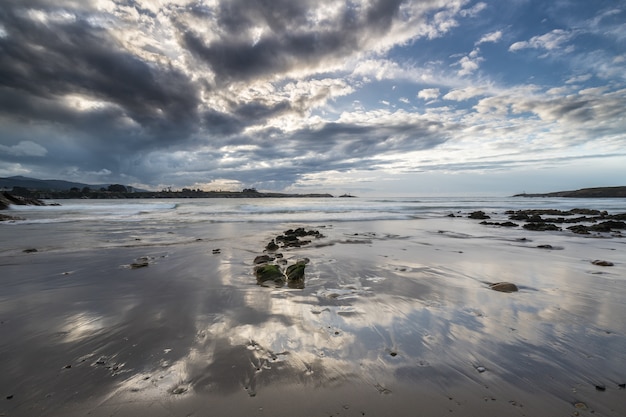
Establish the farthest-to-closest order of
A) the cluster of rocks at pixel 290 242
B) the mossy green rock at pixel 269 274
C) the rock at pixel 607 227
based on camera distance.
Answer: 1. the rock at pixel 607 227
2. the cluster of rocks at pixel 290 242
3. the mossy green rock at pixel 269 274

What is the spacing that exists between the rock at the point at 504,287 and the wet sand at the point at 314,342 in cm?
18

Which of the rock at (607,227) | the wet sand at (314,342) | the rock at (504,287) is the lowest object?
the rock at (607,227)

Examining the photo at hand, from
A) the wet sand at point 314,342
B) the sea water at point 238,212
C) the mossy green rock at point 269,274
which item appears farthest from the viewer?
the sea water at point 238,212

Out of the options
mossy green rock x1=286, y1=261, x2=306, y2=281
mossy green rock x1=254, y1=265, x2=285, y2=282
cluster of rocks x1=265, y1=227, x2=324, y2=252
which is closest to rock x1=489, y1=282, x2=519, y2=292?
mossy green rock x1=286, y1=261, x2=306, y2=281

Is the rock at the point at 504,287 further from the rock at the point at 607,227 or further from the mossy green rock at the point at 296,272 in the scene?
the rock at the point at 607,227

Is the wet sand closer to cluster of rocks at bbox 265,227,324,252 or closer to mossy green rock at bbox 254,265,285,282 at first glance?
mossy green rock at bbox 254,265,285,282

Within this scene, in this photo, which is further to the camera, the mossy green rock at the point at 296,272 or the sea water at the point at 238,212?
the sea water at the point at 238,212

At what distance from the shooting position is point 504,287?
16.6 feet

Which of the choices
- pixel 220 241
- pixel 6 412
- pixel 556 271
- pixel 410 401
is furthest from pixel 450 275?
pixel 220 241

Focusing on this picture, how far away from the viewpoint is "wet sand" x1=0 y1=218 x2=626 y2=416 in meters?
2.21

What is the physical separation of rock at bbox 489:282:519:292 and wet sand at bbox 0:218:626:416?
18cm

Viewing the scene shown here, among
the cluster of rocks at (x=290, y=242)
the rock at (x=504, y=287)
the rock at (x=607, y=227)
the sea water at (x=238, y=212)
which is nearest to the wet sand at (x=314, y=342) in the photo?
the rock at (x=504, y=287)

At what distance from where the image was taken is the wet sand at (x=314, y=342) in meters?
2.21

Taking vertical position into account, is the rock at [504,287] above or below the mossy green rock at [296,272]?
below
